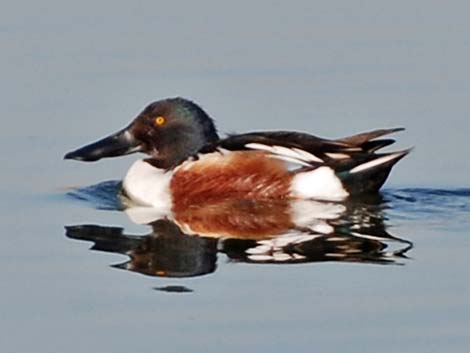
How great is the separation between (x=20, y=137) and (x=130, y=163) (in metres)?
1.01

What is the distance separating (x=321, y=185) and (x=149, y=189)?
1.30 m

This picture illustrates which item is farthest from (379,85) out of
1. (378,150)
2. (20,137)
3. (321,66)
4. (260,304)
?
(260,304)

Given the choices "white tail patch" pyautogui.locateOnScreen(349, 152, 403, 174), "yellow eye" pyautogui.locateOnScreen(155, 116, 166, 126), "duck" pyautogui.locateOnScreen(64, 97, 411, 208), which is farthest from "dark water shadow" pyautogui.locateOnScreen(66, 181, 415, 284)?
"yellow eye" pyautogui.locateOnScreen(155, 116, 166, 126)

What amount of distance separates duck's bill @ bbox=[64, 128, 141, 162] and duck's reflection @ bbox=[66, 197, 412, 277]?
804 millimetres

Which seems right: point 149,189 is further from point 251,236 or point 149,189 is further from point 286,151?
point 251,236

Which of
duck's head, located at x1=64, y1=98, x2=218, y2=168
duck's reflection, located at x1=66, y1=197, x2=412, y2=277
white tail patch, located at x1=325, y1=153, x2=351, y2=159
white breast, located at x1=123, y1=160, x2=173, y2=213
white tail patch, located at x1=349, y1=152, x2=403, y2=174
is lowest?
duck's reflection, located at x1=66, y1=197, x2=412, y2=277

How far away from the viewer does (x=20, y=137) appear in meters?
13.8

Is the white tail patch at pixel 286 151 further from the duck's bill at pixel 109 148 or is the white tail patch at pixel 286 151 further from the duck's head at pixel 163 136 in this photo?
the duck's bill at pixel 109 148

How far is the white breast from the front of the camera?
41.9ft

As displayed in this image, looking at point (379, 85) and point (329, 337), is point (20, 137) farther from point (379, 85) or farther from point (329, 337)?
point (329, 337)

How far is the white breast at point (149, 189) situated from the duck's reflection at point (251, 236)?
149 mm

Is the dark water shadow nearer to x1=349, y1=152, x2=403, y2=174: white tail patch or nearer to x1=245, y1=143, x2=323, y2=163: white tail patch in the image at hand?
x1=349, y1=152, x2=403, y2=174: white tail patch

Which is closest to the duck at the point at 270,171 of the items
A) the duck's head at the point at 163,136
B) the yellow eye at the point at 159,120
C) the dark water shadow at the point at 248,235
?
the dark water shadow at the point at 248,235

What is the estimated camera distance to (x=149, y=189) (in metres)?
12.8
